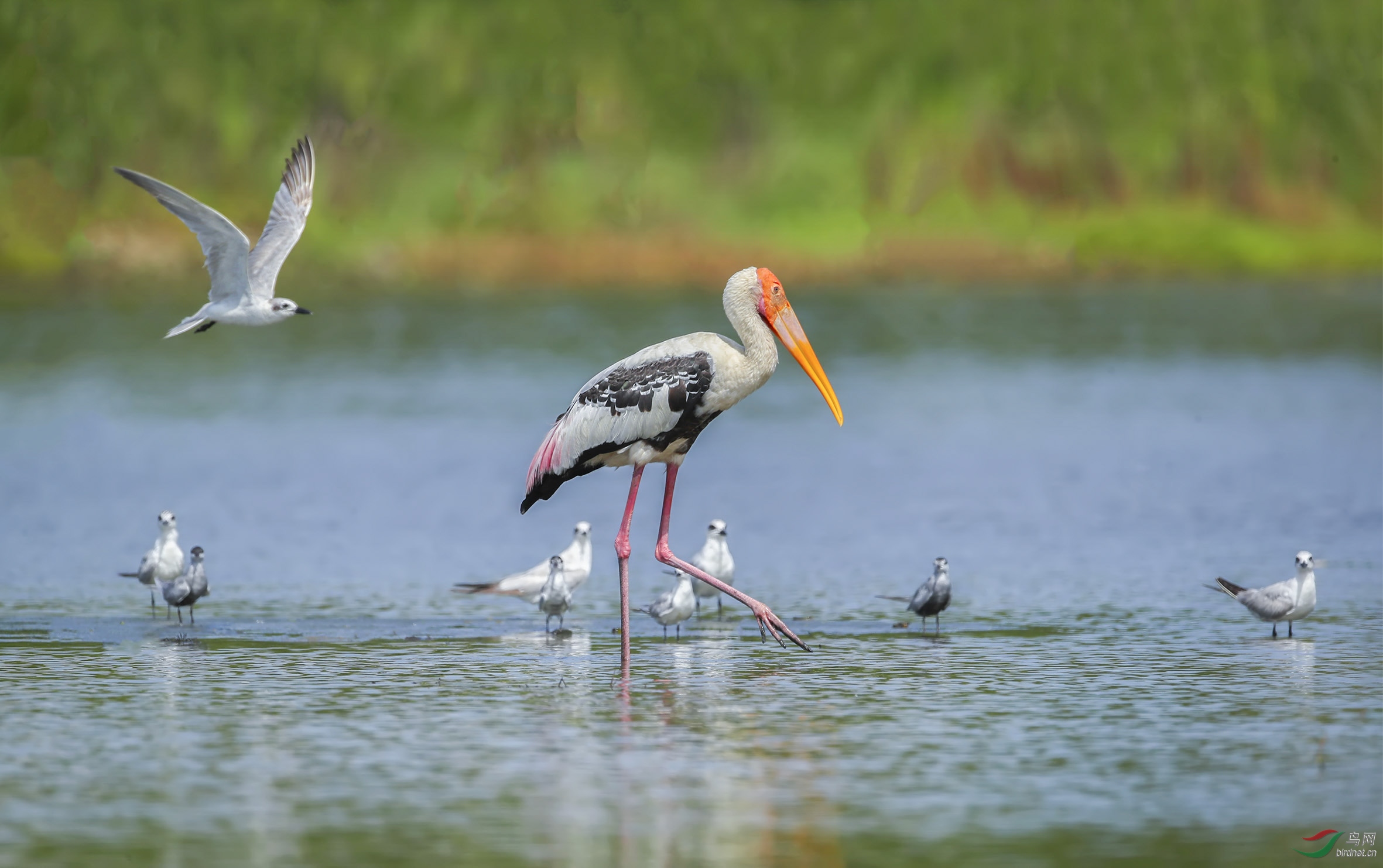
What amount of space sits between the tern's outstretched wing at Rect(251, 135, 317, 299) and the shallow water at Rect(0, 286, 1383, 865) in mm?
2418

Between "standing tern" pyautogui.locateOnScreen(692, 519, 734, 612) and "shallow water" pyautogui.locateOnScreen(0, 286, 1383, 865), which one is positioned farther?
"standing tern" pyautogui.locateOnScreen(692, 519, 734, 612)

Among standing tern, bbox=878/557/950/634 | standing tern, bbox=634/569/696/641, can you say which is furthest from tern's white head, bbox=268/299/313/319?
standing tern, bbox=878/557/950/634

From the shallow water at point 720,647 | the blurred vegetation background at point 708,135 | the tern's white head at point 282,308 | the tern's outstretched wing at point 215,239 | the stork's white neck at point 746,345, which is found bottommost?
the shallow water at point 720,647

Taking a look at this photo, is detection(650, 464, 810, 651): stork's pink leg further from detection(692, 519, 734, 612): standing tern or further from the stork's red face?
detection(692, 519, 734, 612): standing tern

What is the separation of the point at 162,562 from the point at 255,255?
3009 millimetres

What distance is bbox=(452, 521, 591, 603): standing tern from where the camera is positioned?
15461 mm

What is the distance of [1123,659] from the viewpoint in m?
13.2

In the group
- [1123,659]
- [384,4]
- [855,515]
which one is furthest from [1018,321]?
[384,4]

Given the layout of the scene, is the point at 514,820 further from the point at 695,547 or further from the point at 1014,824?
the point at 695,547

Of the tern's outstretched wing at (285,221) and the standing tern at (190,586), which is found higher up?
the tern's outstretched wing at (285,221)

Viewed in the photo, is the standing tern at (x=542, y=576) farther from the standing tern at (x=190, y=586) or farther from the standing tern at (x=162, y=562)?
the standing tern at (x=162, y=562)

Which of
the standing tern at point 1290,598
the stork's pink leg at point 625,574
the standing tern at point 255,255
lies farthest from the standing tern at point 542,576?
the standing tern at point 1290,598

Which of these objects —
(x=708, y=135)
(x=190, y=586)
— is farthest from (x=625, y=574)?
(x=708, y=135)

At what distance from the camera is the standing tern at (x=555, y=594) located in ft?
48.5
